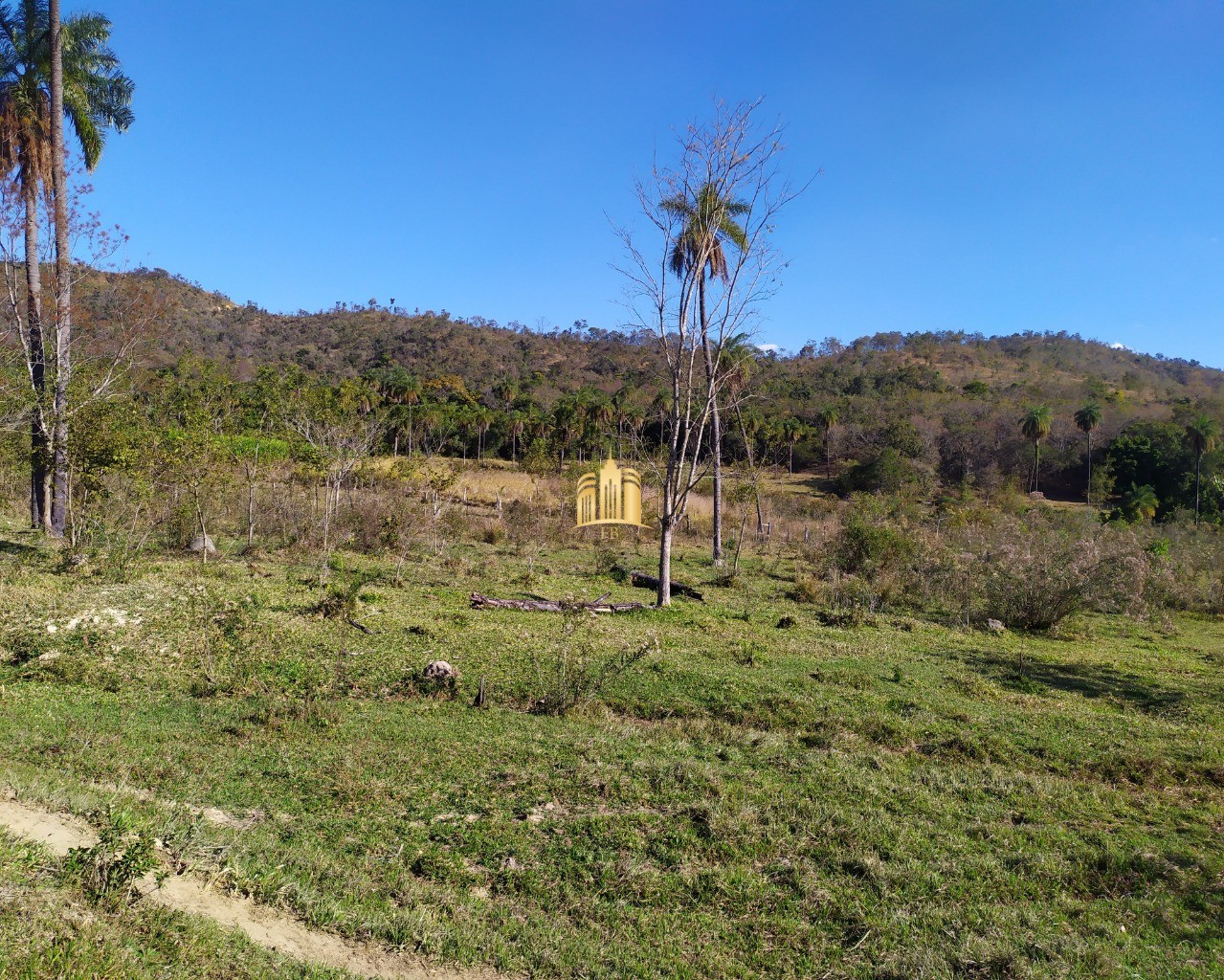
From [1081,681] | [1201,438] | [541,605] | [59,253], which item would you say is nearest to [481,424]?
[59,253]

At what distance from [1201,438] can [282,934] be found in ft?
175

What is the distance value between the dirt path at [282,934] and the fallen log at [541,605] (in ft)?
29.8

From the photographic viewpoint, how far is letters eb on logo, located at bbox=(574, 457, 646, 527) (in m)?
24.6

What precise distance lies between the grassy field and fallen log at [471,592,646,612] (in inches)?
47.4

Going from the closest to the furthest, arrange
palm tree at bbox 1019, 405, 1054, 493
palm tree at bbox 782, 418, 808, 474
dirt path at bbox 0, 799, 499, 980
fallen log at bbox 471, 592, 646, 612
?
1. dirt path at bbox 0, 799, 499, 980
2. fallen log at bbox 471, 592, 646, 612
3. palm tree at bbox 1019, 405, 1054, 493
4. palm tree at bbox 782, 418, 808, 474

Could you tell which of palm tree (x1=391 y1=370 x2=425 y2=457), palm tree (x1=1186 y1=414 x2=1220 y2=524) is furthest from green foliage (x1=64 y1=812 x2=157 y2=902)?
palm tree (x1=1186 y1=414 x2=1220 y2=524)

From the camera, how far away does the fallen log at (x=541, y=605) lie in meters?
13.9

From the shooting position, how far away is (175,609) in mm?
Answer: 10703

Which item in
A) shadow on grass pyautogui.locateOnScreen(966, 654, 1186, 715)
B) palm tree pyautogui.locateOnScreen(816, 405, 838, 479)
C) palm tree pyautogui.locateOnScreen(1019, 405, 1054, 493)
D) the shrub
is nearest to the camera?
the shrub

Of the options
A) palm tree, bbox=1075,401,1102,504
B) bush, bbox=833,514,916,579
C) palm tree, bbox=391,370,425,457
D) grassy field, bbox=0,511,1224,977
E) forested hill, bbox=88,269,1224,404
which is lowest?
grassy field, bbox=0,511,1224,977

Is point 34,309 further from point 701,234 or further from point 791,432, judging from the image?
point 791,432

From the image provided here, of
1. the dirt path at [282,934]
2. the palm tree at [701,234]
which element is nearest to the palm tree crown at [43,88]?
the palm tree at [701,234]

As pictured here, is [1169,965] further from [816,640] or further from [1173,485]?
[1173,485]

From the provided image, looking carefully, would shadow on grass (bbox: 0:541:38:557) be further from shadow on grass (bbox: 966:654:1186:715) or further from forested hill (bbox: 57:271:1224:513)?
shadow on grass (bbox: 966:654:1186:715)
